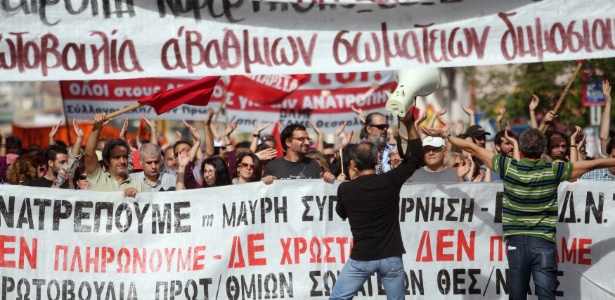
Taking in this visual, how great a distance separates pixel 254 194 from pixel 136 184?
3.22 ft

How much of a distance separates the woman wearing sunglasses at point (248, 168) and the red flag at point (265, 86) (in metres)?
5.78

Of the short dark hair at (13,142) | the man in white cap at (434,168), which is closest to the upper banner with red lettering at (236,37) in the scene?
the man in white cap at (434,168)

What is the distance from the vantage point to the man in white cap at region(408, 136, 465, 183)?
8.73 m

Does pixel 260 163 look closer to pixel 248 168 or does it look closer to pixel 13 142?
pixel 248 168

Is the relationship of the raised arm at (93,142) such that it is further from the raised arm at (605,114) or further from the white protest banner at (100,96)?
the white protest banner at (100,96)

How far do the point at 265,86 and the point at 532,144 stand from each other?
7.87m

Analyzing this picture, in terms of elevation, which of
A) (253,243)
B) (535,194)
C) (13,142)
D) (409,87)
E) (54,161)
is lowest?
(253,243)

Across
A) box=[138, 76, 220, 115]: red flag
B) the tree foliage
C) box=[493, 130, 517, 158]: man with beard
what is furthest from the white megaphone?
the tree foliage

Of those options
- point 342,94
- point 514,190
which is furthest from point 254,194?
point 342,94

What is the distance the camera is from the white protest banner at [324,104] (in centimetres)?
1476

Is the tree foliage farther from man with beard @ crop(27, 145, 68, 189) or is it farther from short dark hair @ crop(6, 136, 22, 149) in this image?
man with beard @ crop(27, 145, 68, 189)

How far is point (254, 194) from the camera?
332 inches

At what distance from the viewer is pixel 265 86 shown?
1471cm

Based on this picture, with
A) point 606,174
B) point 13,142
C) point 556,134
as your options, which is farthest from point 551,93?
point 606,174
